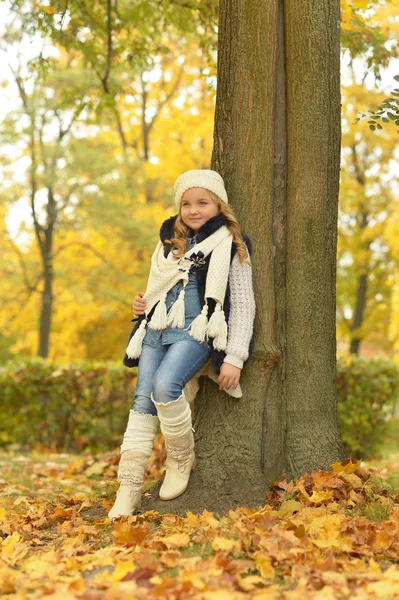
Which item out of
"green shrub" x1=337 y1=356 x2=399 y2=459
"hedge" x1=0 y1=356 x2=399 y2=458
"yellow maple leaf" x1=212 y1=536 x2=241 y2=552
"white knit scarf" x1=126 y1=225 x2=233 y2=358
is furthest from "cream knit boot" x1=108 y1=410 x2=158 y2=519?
"green shrub" x1=337 y1=356 x2=399 y2=459

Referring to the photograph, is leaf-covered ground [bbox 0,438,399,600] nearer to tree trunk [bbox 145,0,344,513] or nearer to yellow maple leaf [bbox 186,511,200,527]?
yellow maple leaf [bbox 186,511,200,527]

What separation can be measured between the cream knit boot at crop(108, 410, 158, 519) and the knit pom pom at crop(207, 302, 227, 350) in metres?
0.57

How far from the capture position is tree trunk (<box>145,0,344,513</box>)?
4.02m

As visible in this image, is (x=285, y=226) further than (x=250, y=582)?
Yes

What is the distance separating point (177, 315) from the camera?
3.85 metres

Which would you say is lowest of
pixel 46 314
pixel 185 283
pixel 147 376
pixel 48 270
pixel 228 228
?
pixel 147 376

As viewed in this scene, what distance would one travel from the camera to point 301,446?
4043 mm

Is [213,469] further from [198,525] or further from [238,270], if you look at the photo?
[238,270]

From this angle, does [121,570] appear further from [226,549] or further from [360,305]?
[360,305]

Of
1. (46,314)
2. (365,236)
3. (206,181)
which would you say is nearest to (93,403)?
(206,181)

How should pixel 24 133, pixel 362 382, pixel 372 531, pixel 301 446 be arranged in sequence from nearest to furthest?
pixel 372 531
pixel 301 446
pixel 362 382
pixel 24 133

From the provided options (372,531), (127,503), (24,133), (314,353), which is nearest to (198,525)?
(127,503)

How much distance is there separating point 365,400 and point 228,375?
4.55m

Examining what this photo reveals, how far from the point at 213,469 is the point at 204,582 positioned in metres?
1.35
